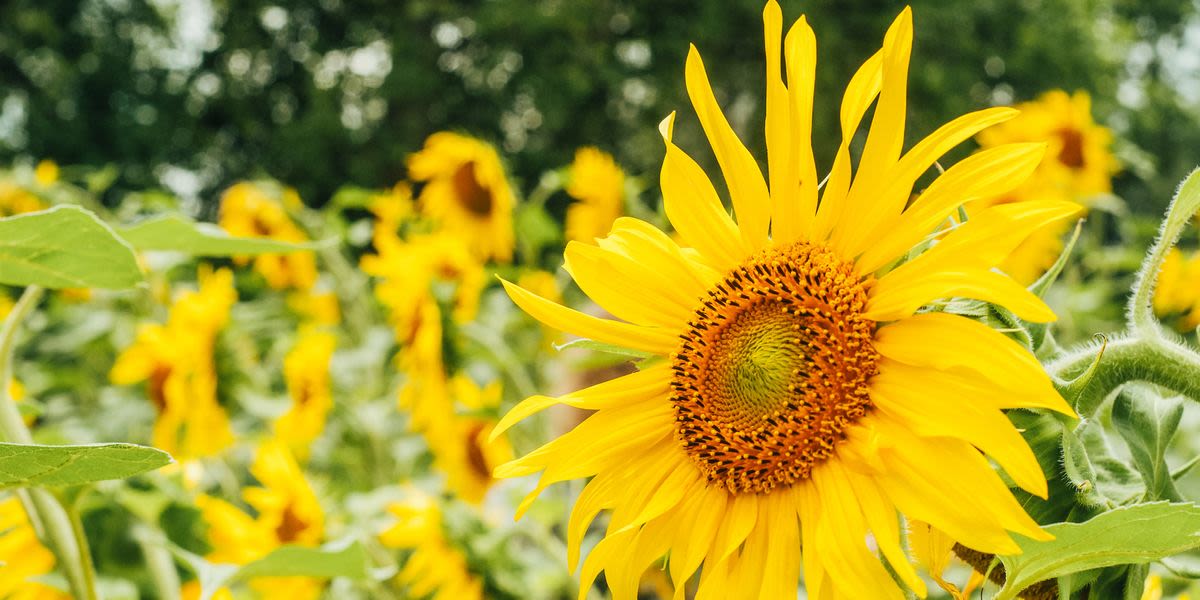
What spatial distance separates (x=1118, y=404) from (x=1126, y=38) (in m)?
11.7

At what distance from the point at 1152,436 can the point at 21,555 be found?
942 millimetres

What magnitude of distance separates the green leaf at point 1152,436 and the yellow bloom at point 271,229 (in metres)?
2.24

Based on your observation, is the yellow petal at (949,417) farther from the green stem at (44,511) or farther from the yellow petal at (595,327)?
the green stem at (44,511)

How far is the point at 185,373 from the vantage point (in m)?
1.80

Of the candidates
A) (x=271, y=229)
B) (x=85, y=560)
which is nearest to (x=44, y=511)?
(x=85, y=560)

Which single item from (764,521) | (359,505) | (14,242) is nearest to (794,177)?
(764,521)

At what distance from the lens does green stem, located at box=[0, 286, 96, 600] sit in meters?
0.70

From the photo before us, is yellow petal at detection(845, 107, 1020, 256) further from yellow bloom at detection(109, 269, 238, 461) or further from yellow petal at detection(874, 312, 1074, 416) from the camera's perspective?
yellow bloom at detection(109, 269, 238, 461)

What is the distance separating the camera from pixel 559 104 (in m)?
9.38

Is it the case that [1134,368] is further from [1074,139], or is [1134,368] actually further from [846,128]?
[1074,139]

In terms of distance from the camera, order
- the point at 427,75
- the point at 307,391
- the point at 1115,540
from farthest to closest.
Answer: the point at 427,75 < the point at 307,391 < the point at 1115,540

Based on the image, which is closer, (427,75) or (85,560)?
(85,560)

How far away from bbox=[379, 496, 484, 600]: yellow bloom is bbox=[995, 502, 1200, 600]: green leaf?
2.87ft

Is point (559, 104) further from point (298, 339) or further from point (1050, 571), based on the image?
point (1050, 571)
